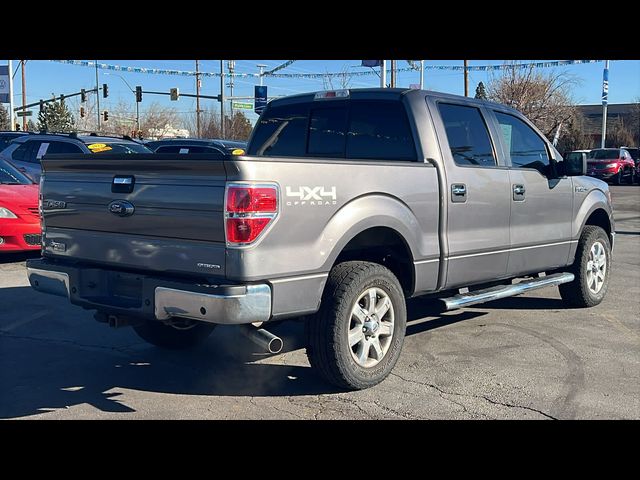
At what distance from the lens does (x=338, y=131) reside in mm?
5914

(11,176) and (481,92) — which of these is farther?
(481,92)

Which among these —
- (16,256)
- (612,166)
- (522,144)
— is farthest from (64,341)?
(612,166)

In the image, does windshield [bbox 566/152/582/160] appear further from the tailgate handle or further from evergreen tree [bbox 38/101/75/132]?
evergreen tree [bbox 38/101/75/132]

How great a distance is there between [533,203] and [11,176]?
7.52 meters

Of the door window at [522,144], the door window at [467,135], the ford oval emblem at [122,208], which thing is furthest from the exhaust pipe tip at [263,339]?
the door window at [522,144]

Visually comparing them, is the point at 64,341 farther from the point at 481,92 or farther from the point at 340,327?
the point at 481,92

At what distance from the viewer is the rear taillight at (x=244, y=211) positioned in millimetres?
3982

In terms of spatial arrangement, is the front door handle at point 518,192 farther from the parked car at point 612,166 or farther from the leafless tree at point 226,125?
the leafless tree at point 226,125

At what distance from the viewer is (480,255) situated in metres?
5.79

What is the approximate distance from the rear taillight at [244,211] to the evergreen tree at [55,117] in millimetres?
62149
